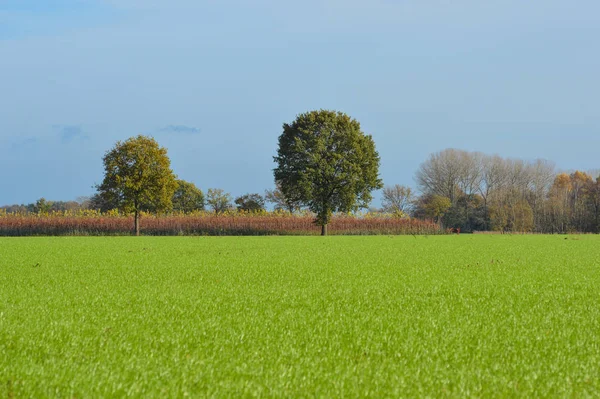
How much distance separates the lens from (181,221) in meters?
41.4

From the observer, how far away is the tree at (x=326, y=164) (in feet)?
125

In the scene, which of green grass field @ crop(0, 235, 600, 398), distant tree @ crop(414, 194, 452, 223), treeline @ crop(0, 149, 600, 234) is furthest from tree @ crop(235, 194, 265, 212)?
green grass field @ crop(0, 235, 600, 398)

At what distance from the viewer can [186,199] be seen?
64625mm

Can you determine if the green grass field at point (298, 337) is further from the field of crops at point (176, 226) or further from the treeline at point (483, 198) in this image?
the treeline at point (483, 198)

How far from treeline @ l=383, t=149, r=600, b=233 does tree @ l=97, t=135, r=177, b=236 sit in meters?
30.7

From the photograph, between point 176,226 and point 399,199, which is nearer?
point 176,226

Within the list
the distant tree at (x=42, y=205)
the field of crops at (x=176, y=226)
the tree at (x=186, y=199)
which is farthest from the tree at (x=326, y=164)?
the distant tree at (x=42, y=205)

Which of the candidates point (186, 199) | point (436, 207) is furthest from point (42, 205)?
point (436, 207)

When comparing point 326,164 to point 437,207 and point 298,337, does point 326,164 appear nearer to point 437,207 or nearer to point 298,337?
point 437,207

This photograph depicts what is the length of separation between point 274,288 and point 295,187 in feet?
105

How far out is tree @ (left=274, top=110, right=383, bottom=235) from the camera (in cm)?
3816

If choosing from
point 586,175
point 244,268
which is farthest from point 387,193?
point 244,268

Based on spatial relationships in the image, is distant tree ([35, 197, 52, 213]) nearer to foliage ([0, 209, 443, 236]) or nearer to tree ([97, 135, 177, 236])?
foliage ([0, 209, 443, 236])

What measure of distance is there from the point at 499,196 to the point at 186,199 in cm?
3650
